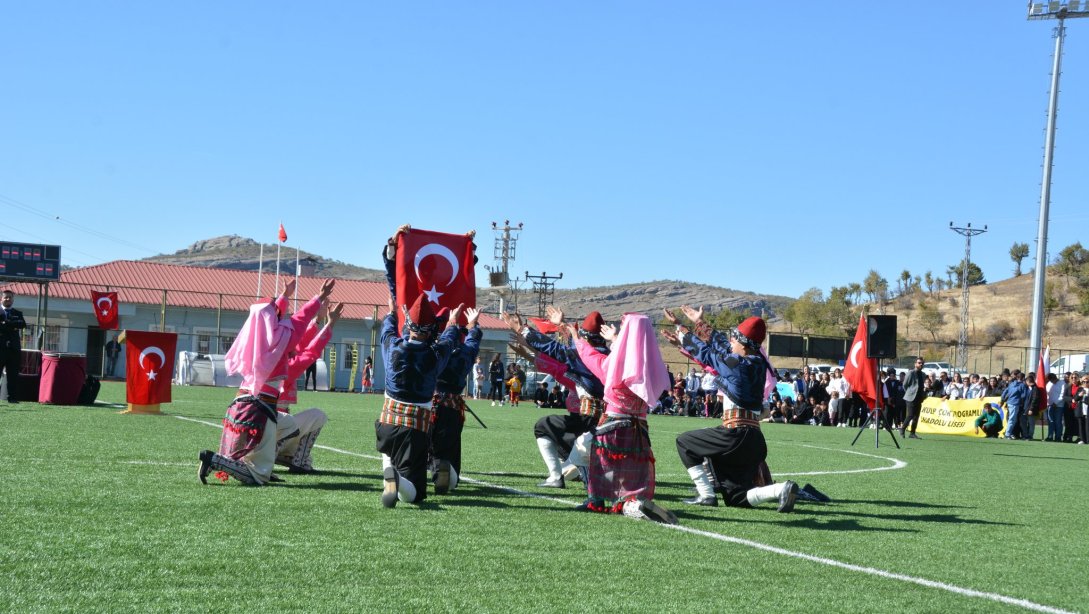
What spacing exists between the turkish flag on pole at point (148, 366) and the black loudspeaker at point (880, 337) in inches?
500

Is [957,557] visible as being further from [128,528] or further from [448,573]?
[128,528]

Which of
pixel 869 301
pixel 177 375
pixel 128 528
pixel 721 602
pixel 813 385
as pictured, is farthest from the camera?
pixel 869 301

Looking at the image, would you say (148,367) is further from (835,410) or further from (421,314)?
(835,410)

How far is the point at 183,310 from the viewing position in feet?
168

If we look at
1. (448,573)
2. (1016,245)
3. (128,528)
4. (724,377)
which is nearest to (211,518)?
(128,528)

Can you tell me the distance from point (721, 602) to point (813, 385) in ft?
99.3

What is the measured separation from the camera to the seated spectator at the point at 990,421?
28625 mm

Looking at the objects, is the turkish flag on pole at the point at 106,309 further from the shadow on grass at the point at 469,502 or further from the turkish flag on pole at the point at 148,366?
the shadow on grass at the point at 469,502

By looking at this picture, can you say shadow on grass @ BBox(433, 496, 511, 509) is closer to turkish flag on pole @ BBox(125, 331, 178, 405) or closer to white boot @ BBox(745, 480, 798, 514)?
white boot @ BBox(745, 480, 798, 514)

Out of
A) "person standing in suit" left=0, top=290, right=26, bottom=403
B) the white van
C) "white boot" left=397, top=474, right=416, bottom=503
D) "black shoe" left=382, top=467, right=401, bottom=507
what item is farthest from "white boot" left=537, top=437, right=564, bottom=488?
the white van

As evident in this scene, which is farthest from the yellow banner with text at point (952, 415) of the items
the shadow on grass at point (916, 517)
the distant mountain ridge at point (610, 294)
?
the distant mountain ridge at point (610, 294)

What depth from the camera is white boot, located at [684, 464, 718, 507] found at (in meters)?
9.11

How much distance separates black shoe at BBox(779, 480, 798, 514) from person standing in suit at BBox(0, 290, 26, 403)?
13947 millimetres

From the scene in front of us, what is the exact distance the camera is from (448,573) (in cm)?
553
